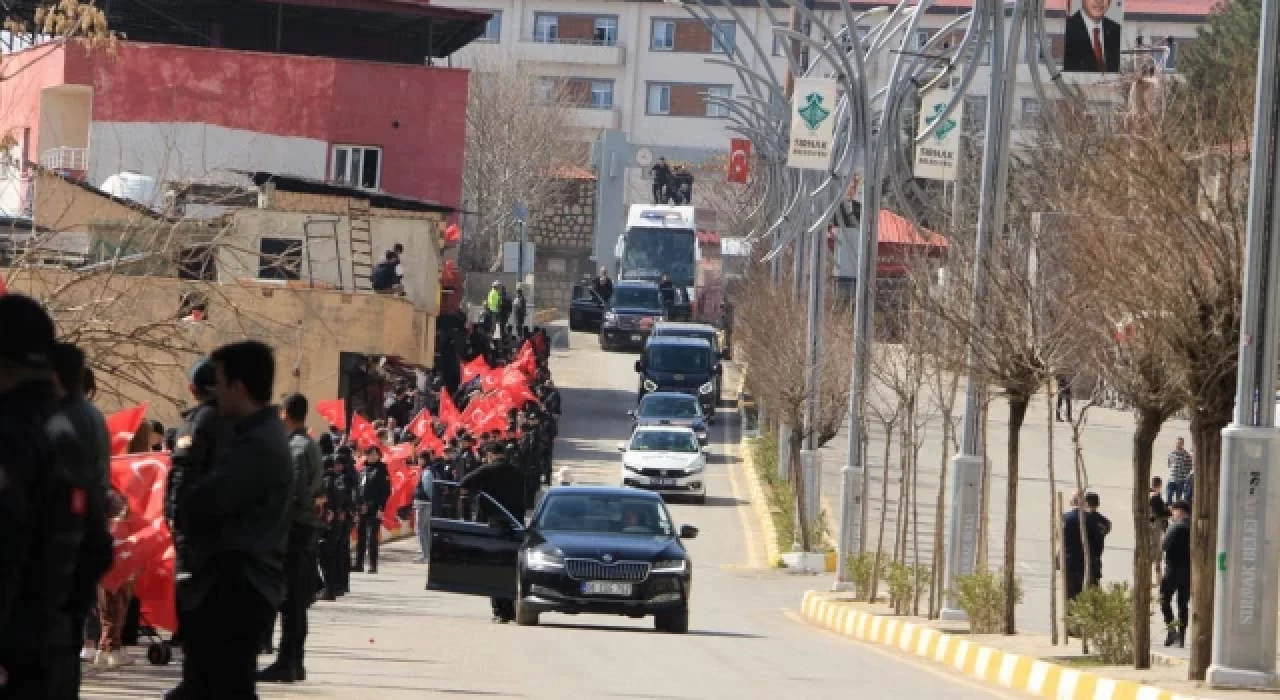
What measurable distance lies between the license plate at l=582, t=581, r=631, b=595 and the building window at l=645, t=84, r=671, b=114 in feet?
306

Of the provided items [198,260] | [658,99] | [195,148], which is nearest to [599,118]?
[658,99]

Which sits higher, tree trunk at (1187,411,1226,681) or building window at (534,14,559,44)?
building window at (534,14,559,44)

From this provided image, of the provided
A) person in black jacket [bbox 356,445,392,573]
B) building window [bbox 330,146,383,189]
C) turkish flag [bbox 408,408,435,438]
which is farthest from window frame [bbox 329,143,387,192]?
person in black jacket [bbox 356,445,392,573]

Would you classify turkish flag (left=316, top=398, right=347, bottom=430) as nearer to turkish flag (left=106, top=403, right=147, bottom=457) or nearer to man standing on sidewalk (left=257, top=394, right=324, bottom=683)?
turkish flag (left=106, top=403, right=147, bottom=457)

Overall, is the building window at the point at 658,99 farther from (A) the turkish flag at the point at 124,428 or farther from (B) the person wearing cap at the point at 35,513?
(B) the person wearing cap at the point at 35,513

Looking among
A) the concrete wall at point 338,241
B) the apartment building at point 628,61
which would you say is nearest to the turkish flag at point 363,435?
the concrete wall at point 338,241

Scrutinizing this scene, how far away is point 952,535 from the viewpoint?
86.7 feet

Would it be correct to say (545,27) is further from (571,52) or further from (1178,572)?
(1178,572)

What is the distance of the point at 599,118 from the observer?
11550 centimetres

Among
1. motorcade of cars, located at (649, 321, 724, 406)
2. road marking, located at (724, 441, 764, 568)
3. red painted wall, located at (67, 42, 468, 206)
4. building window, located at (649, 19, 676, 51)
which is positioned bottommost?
road marking, located at (724, 441, 764, 568)

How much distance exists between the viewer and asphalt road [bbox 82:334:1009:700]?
15500 millimetres

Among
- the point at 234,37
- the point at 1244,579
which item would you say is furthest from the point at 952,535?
the point at 234,37

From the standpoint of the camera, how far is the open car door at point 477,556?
2311cm

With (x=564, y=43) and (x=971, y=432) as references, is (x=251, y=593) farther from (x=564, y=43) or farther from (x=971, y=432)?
(x=564, y=43)
